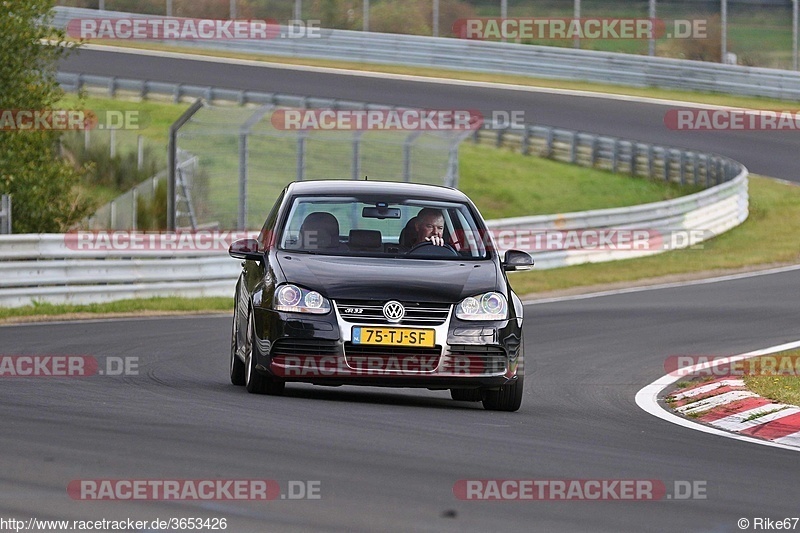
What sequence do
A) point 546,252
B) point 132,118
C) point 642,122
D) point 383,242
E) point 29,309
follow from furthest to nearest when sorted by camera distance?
point 642,122 → point 132,118 → point 546,252 → point 29,309 → point 383,242

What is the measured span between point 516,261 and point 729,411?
1.75 meters

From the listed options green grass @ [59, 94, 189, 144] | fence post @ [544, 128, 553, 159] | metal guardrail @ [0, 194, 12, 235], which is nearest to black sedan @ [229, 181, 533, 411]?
metal guardrail @ [0, 194, 12, 235]

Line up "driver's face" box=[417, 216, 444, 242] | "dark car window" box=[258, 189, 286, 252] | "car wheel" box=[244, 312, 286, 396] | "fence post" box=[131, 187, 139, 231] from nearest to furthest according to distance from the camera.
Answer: "car wheel" box=[244, 312, 286, 396]
"driver's face" box=[417, 216, 444, 242]
"dark car window" box=[258, 189, 286, 252]
"fence post" box=[131, 187, 139, 231]

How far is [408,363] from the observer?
930 cm

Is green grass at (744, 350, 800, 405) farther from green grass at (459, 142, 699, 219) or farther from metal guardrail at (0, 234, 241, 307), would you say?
green grass at (459, 142, 699, 219)

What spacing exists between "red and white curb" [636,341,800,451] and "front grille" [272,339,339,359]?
7.56 feet

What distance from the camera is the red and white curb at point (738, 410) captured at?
9.10 m

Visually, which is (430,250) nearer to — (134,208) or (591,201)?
(134,208)

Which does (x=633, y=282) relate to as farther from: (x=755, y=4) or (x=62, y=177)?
(x=755, y=4)

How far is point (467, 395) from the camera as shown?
10.5 meters

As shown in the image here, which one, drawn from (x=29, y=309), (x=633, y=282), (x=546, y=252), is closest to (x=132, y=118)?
(x=546, y=252)

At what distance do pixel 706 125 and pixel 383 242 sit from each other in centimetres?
3036

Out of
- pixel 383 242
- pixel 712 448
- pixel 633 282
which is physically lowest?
pixel 633 282

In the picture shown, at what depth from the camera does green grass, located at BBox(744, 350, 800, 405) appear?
34.1 feet
